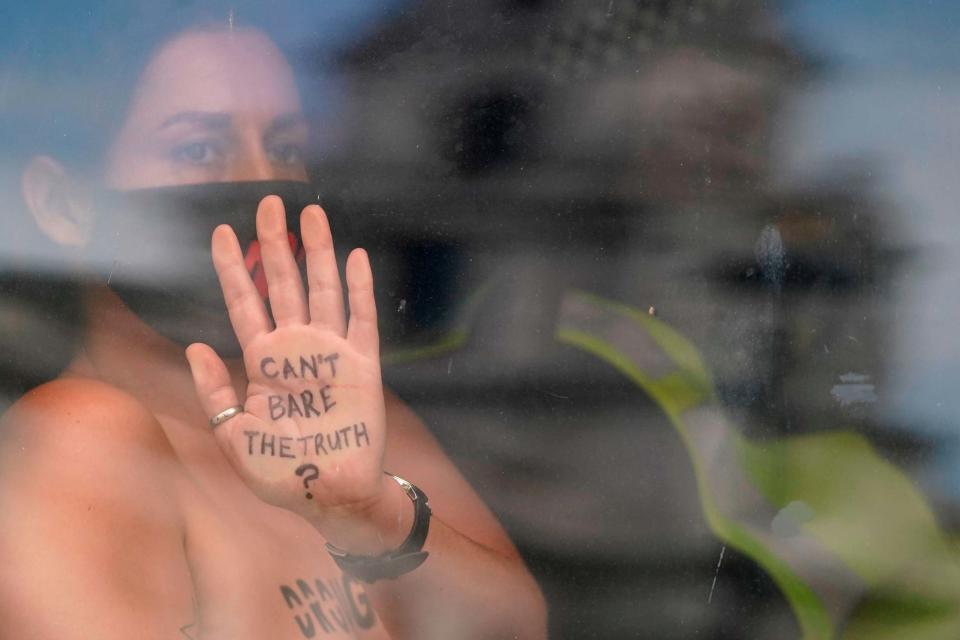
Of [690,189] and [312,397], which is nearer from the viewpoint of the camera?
[312,397]

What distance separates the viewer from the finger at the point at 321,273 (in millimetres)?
1110

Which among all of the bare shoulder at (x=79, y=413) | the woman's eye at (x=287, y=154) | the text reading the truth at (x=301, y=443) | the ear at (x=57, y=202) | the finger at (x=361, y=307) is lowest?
the text reading the truth at (x=301, y=443)

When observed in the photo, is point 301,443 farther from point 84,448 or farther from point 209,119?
point 209,119

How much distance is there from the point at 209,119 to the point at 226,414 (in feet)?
1.10

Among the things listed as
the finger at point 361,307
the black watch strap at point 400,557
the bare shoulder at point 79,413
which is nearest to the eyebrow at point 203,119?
the finger at point 361,307

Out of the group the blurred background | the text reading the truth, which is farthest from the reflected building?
the text reading the truth

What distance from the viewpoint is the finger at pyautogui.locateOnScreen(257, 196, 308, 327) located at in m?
1.10

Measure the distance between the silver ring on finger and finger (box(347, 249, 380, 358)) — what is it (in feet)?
0.47

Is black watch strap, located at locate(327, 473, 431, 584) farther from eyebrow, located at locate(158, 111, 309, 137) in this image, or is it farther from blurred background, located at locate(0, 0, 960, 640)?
eyebrow, located at locate(158, 111, 309, 137)

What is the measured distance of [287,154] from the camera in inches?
45.8

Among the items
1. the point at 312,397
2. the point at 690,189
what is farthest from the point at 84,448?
the point at 690,189

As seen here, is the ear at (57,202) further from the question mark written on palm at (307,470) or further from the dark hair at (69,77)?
the question mark written on palm at (307,470)

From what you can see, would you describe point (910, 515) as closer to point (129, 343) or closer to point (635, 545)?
point (635, 545)

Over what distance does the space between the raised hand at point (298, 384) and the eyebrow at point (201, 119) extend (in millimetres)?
109
